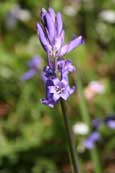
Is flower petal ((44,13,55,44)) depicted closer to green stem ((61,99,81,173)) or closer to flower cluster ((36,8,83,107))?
flower cluster ((36,8,83,107))

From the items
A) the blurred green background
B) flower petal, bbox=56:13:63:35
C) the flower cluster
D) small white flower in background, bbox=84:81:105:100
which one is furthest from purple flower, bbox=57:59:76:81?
small white flower in background, bbox=84:81:105:100

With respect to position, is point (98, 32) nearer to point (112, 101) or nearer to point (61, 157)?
point (112, 101)

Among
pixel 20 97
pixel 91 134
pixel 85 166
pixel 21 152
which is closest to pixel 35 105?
pixel 20 97

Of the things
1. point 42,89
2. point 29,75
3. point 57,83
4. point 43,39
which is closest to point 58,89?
point 57,83

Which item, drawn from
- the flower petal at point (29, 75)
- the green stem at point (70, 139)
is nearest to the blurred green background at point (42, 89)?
the flower petal at point (29, 75)

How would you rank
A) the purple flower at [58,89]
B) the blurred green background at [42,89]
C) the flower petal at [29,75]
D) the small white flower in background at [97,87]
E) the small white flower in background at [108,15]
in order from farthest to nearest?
the small white flower in background at [108,15]
the small white flower in background at [97,87]
the blurred green background at [42,89]
the flower petal at [29,75]
the purple flower at [58,89]

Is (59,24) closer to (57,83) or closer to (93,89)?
(57,83)

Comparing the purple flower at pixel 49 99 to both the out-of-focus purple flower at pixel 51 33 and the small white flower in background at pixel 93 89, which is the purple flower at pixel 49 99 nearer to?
the out-of-focus purple flower at pixel 51 33
